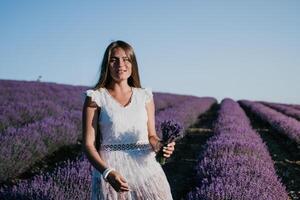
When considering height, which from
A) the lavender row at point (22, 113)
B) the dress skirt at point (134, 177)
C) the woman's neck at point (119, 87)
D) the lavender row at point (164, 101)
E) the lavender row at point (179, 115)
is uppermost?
the woman's neck at point (119, 87)

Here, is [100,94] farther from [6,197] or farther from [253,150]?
[253,150]

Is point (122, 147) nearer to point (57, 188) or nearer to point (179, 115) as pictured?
point (57, 188)

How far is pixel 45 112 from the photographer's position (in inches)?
460

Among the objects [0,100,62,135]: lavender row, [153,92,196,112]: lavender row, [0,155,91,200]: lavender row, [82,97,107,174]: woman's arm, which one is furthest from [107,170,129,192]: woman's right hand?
[153,92,196,112]: lavender row

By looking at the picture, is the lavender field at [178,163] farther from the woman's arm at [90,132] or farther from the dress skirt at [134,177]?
the dress skirt at [134,177]

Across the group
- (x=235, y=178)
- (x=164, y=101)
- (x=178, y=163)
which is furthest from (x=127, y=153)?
(x=164, y=101)

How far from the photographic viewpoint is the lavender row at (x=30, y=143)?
622 cm

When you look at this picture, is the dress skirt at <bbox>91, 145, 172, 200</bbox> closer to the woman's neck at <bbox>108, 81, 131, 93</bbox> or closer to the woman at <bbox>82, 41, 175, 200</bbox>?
the woman at <bbox>82, 41, 175, 200</bbox>

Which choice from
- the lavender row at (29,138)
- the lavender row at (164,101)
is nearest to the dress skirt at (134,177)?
the lavender row at (29,138)

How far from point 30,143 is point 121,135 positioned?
449cm

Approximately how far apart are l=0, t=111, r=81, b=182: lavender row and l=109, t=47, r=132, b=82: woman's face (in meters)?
3.51

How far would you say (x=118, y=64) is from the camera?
9.73ft

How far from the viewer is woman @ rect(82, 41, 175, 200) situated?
2836 mm

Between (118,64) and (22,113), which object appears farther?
(22,113)
